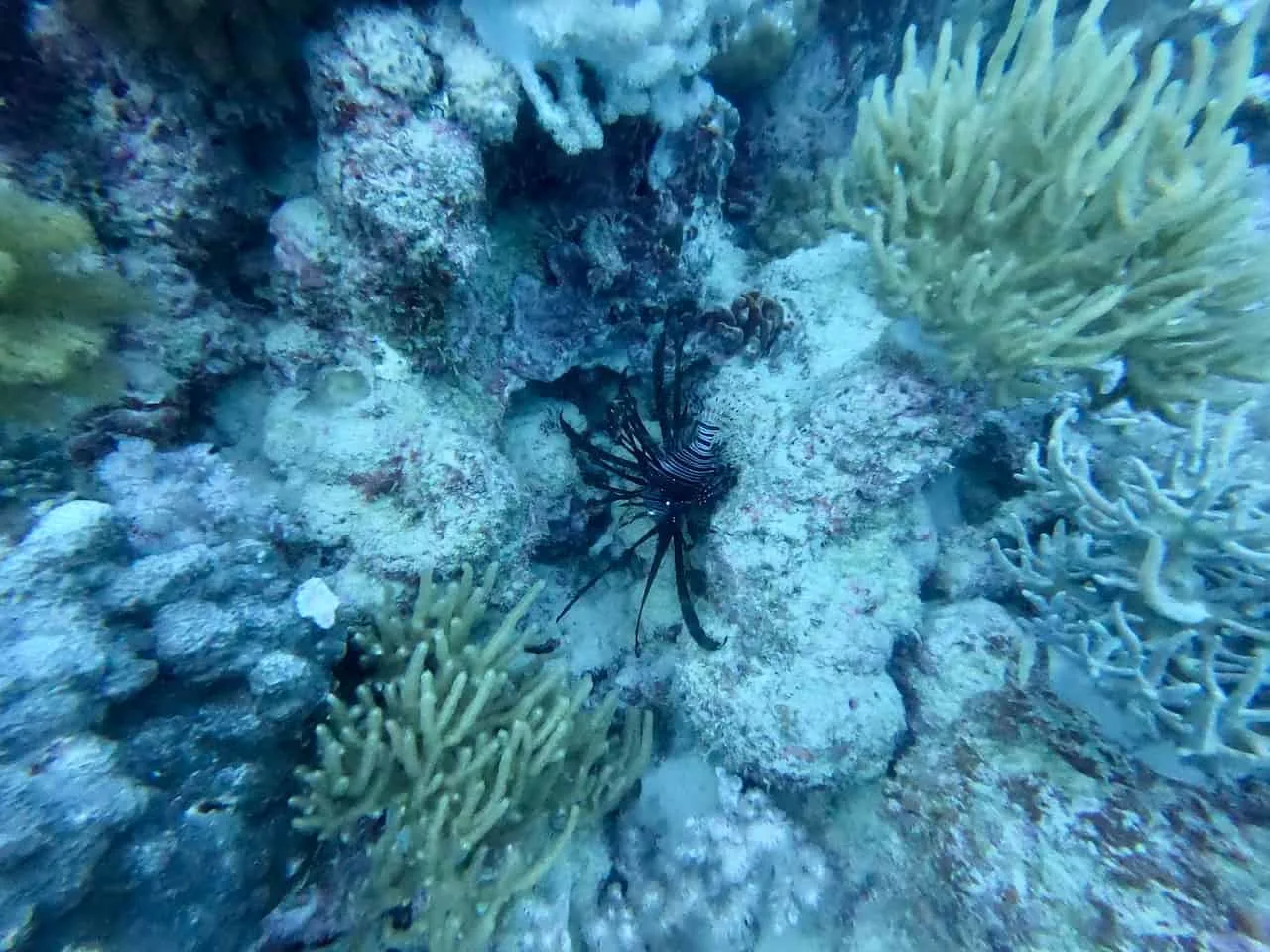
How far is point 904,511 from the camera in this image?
3408mm

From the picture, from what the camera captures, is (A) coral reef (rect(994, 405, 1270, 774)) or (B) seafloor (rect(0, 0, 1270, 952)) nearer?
(B) seafloor (rect(0, 0, 1270, 952))

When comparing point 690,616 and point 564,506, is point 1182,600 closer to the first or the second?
point 690,616

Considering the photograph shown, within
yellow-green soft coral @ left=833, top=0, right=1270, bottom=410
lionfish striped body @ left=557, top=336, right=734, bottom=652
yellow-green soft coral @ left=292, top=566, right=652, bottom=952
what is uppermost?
yellow-green soft coral @ left=833, top=0, right=1270, bottom=410

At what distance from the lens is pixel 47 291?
2.35m

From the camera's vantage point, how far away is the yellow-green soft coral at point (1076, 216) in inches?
101

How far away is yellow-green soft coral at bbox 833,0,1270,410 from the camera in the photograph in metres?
2.56

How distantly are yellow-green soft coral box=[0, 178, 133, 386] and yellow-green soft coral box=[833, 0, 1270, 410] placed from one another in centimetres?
330

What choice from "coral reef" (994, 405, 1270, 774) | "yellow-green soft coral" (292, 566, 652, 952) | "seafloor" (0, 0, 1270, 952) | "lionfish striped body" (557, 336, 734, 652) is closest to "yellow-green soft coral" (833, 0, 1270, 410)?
"seafloor" (0, 0, 1270, 952)

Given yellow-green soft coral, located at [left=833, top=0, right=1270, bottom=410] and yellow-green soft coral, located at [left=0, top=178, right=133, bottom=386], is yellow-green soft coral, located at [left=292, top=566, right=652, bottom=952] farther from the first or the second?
yellow-green soft coral, located at [left=833, top=0, right=1270, bottom=410]

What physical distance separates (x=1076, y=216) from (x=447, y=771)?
358 cm

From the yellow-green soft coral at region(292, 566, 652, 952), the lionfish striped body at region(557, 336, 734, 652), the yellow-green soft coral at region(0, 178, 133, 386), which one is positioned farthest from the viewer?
the lionfish striped body at region(557, 336, 734, 652)

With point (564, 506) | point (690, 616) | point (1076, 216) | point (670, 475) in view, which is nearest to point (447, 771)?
point (690, 616)

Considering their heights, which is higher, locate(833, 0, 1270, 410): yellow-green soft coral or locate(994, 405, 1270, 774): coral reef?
locate(833, 0, 1270, 410): yellow-green soft coral

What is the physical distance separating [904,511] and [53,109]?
4.17 m
